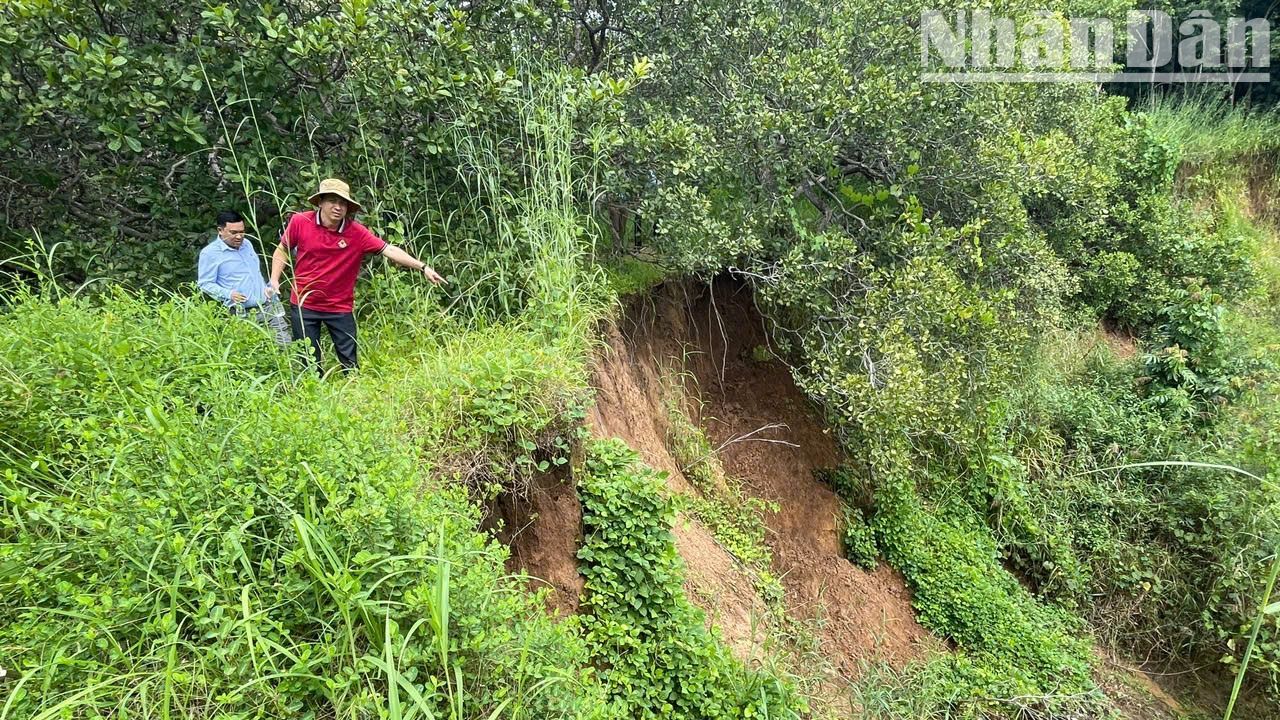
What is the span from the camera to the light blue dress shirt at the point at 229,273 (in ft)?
10.6

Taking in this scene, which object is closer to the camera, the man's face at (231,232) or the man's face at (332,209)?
the man's face at (332,209)

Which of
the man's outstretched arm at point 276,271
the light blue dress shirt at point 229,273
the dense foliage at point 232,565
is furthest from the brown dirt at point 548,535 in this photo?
the light blue dress shirt at point 229,273

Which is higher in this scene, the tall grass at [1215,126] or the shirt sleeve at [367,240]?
the shirt sleeve at [367,240]

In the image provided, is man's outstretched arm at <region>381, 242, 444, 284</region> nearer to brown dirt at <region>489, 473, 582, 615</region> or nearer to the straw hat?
the straw hat

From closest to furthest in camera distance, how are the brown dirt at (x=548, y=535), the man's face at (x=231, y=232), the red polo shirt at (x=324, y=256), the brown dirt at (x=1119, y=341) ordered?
1. the brown dirt at (x=548, y=535)
2. the red polo shirt at (x=324, y=256)
3. the man's face at (x=231, y=232)
4. the brown dirt at (x=1119, y=341)

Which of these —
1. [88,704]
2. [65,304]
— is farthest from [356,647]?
[65,304]

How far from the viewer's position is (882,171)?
483cm

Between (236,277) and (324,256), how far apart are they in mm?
556

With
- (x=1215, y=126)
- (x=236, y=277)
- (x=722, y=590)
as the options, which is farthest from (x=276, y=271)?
(x=1215, y=126)

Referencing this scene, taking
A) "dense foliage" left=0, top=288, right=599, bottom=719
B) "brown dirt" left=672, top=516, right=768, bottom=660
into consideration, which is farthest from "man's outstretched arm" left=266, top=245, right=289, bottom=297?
"brown dirt" left=672, top=516, right=768, bottom=660

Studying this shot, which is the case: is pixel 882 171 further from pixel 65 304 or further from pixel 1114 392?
pixel 65 304

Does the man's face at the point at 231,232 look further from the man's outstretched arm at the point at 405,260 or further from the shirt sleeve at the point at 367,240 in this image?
the man's outstretched arm at the point at 405,260

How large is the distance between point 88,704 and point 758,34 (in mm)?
5135

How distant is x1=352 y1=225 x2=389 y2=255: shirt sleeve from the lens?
326 cm
